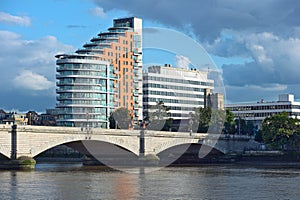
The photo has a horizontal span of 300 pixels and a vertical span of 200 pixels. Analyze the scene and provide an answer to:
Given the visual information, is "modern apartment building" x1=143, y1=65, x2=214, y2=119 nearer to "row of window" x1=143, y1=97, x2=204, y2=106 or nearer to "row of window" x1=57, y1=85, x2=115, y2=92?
"row of window" x1=143, y1=97, x2=204, y2=106

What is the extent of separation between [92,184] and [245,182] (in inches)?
641

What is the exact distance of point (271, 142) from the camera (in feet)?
432

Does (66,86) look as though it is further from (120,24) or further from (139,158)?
(139,158)

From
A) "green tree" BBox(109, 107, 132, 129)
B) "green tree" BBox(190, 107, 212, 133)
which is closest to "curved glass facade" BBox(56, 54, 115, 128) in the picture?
"green tree" BBox(109, 107, 132, 129)

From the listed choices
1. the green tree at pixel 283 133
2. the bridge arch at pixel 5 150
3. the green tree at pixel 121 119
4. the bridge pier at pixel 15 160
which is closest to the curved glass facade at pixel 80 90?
the green tree at pixel 121 119

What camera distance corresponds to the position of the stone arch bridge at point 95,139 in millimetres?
89438

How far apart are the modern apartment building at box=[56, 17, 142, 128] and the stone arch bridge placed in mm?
34615

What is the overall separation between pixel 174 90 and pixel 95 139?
3334 inches

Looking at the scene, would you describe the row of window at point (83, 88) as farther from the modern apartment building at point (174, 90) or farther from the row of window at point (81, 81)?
the modern apartment building at point (174, 90)

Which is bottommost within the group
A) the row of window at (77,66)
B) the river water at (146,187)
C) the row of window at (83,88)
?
the river water at (146,187)

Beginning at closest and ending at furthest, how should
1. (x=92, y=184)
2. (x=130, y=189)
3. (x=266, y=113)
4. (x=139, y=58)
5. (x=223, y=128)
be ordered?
1. (x=130, y=189)
2. (x=92, y=184)
3. (x=223, y=128)
4. (x=139, y=58)
5. (x=266, y=113)

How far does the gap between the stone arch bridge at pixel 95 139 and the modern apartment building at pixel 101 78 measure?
3462 cm

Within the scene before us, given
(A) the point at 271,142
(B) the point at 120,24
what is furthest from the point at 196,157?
(B) the point at 120,24

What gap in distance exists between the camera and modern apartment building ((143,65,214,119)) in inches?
6988
